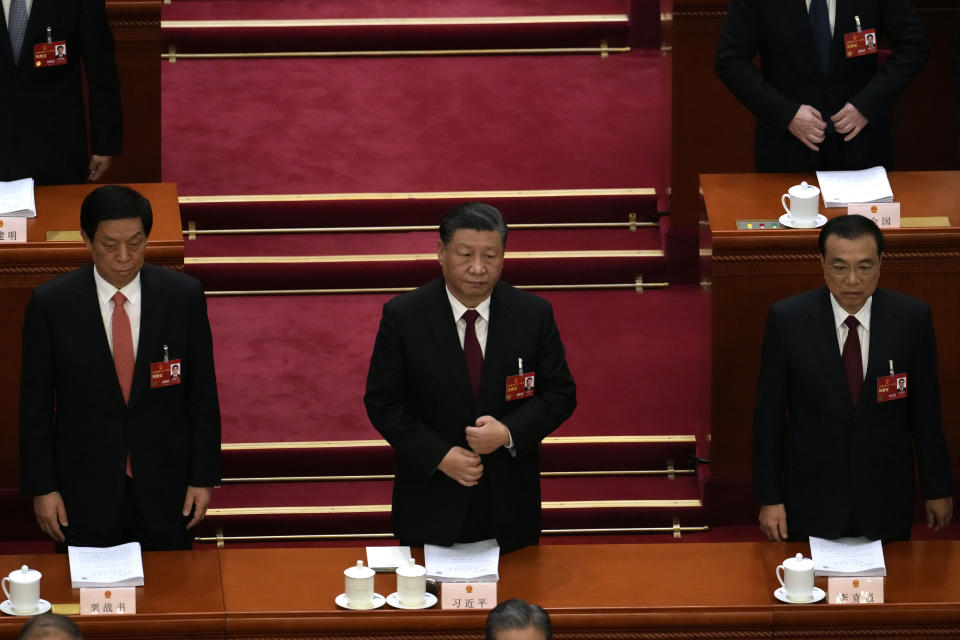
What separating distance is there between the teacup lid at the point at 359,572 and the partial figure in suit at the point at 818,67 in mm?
1764

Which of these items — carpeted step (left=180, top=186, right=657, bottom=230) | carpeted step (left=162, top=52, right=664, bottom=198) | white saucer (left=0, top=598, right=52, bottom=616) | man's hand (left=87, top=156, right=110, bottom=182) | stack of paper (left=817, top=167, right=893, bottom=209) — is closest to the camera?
white saucer (left=0, top=598, right=52, bottom=616)

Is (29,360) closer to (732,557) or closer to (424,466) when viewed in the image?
(424,466)

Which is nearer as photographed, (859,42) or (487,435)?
(487,435)

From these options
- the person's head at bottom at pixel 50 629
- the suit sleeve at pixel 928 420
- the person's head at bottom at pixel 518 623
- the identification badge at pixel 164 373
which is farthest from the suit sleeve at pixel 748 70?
the person's head at bottom at pixel 50 629

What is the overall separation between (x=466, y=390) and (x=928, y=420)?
0.98 m

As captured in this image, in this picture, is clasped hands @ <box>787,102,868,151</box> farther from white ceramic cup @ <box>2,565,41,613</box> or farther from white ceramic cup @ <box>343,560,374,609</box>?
white ceramic cup @ <box>2,565,41,613</box>

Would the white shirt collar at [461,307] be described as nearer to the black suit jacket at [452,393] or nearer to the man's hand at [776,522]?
the black suit jacket at [452,393]

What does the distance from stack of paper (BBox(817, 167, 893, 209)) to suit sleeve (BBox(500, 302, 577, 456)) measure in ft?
3.61

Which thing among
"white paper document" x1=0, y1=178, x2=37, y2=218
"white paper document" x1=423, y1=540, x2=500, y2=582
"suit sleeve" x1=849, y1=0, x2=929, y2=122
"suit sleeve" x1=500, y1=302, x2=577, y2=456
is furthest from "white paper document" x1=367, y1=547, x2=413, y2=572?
"suit sleeve" x1=849, y1=0, x2=929, y2=122

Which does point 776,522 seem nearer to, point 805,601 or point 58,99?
point 805,601

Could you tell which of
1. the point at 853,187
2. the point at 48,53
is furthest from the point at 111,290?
the point at 853,187

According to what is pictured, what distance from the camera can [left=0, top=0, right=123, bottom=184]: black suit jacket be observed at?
464 cm

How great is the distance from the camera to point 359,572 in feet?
10.8

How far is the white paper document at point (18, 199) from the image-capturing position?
4.43 m
